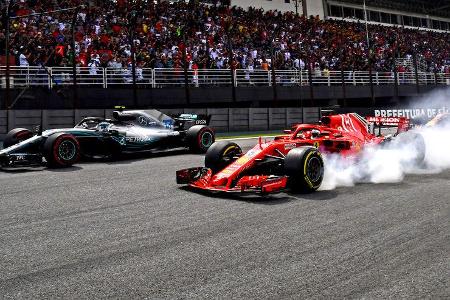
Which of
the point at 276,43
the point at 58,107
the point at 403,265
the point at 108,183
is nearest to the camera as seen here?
the point at 403,265

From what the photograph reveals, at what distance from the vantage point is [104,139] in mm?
11039

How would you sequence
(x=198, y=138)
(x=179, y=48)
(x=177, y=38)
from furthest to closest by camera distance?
(x=177, y=38) < (x=179, y=48) < (x=198, y=138)

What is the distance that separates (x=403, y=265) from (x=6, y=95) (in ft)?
46.0

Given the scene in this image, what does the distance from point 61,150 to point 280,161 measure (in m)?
4.91

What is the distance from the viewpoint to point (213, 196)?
6.97 m

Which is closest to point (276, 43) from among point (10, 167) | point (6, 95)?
point (6, 95)

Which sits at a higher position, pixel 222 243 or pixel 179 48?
pixel 179 48

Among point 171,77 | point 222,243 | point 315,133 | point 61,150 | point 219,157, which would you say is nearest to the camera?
point 222,243

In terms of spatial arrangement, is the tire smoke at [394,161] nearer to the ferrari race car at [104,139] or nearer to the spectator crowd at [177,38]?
the ferrari race car at [104,139]

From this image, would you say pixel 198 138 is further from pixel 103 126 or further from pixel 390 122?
pixel 390 122

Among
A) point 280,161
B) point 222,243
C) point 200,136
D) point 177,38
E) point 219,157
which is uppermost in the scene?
point 177,38

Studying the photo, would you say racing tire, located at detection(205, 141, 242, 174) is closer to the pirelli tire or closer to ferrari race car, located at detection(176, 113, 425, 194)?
ferrari race car, located at detection(176, 113, 425, 194)

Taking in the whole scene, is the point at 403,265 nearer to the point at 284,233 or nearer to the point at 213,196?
the point at 284,233

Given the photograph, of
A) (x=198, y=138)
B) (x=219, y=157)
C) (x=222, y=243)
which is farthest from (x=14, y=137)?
(x=222, y=243)
